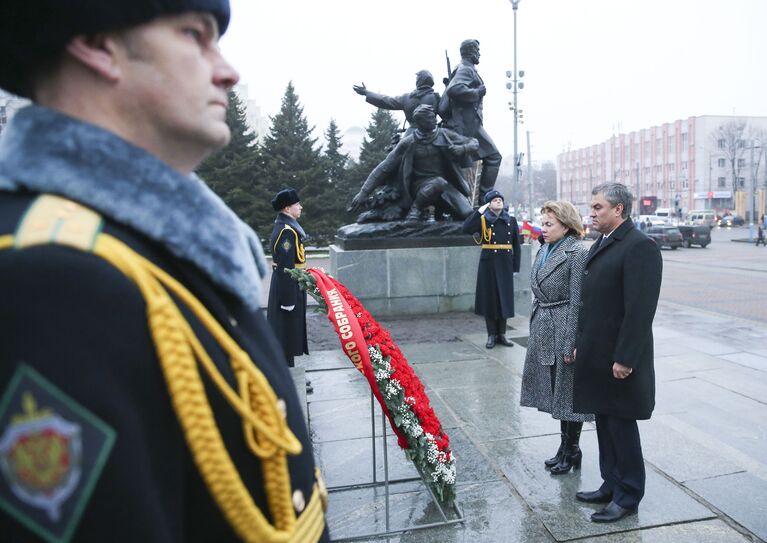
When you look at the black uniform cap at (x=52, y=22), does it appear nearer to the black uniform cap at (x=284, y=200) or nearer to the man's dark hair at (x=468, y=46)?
the black uniform cap at (x=284, y=200)

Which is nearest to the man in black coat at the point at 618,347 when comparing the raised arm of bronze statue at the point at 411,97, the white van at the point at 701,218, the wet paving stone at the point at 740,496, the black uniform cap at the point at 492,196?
the wet paving stone at the point at 740,496

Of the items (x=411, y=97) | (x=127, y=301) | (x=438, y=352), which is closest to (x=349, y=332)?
(x=127, y=301)

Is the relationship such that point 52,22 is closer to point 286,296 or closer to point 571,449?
point 571,449

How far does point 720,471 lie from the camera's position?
427 cm

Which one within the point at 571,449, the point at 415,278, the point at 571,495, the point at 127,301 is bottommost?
the point at 571,495

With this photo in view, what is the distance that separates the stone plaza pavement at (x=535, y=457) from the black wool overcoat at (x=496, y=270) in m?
0.88

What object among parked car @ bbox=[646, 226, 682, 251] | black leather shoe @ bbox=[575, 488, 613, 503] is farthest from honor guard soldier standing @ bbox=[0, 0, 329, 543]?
parked car @ bbox=[646, 226, 682, 251]

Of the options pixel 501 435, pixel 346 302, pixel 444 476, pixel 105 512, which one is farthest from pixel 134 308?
pixel 501 435

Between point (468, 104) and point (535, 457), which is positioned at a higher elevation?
point (468, 104)

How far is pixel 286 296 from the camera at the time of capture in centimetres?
691

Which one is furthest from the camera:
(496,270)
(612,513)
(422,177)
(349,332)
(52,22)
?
(422,177)

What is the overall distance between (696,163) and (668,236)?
2204 inches

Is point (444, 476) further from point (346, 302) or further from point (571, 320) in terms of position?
point (571, 320)

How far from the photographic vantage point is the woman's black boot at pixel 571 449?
4.34m
